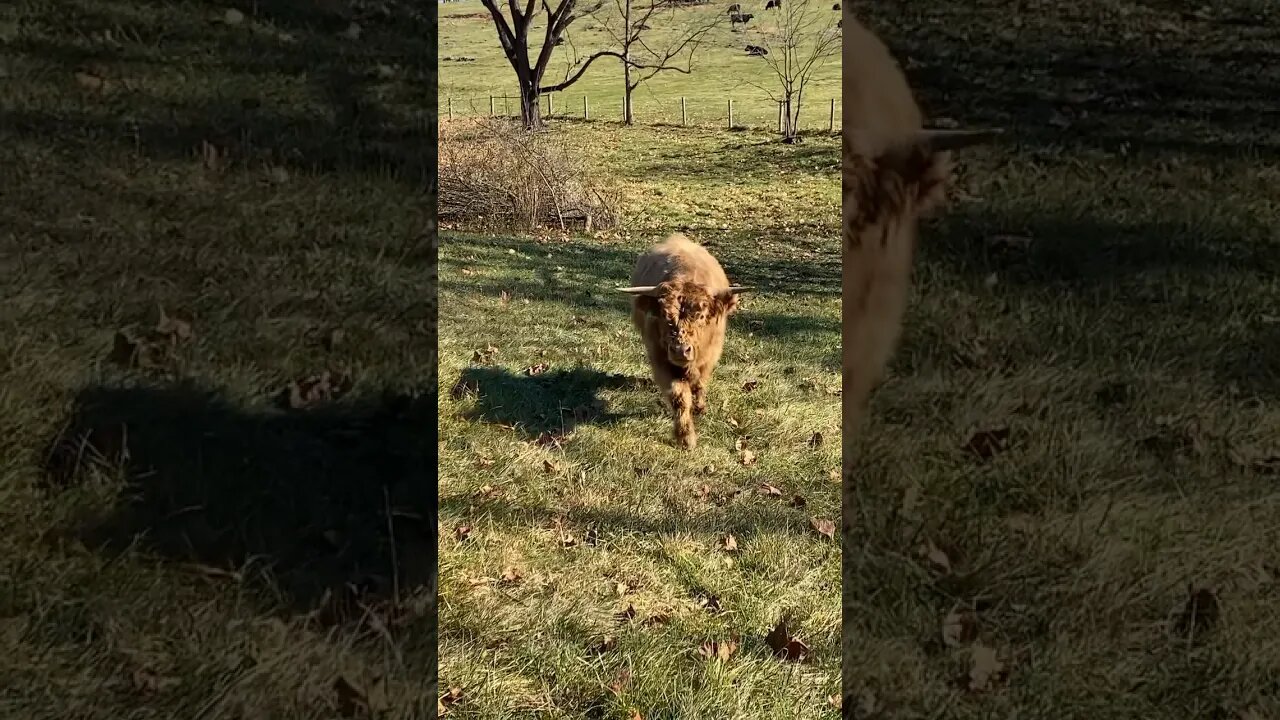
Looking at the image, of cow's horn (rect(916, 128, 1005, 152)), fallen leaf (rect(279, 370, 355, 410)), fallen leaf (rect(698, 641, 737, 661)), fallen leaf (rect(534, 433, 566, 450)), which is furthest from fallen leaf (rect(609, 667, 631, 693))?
fallen leaf (rect(534, 433, 566, 450))

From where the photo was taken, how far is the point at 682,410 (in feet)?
18.2

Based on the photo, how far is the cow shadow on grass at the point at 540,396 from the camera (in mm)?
5562

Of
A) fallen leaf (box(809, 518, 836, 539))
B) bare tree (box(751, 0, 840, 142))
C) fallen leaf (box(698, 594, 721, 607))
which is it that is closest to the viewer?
fallen leaf (box(698, 594, 721, 607))

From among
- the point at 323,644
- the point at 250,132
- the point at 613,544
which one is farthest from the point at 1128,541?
the point at 613,544

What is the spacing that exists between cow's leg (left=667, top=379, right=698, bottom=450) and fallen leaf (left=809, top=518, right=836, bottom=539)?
4.31 ft

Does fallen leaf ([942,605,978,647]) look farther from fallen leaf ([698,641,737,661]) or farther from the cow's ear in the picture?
fallen leaf ([698,641,737,661])

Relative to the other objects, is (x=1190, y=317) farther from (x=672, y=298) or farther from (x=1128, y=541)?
(x=672, y=298)

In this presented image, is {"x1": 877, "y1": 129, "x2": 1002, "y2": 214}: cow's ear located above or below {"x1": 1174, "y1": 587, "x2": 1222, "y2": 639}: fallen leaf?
above

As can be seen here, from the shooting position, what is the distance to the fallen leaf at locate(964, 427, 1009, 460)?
1.93m

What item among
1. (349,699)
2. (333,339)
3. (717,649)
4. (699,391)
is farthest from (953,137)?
(699,391)

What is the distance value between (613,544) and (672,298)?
212 centimetres

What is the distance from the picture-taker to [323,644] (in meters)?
1.72

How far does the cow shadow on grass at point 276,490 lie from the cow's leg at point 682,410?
12.4 ft

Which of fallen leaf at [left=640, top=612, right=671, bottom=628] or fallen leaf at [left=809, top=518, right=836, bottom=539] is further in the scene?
fallen leaf at [left=809, top=518, right=836, bottom=539]
